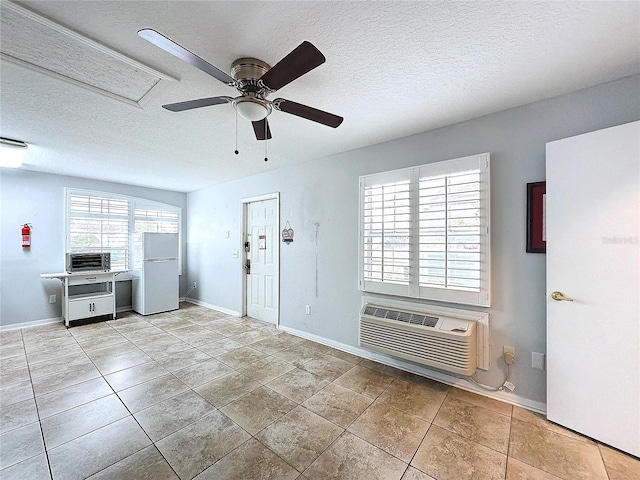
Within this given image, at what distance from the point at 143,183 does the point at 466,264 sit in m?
5.61

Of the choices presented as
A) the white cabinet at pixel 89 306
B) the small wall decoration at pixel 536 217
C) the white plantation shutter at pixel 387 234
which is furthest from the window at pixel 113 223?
the small wall decoration at pixel 536 217

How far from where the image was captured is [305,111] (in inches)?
70.6

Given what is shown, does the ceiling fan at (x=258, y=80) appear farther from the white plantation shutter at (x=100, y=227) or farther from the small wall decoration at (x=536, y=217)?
the white plantation shutter at (x=100, y=227)

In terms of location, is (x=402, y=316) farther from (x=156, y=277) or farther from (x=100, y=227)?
(x=100, y=227)

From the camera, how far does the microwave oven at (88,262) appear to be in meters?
4.26

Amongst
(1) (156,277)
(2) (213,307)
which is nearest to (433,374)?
(2) (213,307)

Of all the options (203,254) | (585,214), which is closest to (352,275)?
(585,214)

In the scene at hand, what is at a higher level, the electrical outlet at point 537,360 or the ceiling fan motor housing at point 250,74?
the ceiling fan motor housing at point 250,74

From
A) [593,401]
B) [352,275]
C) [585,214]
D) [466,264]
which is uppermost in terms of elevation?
[585,214]

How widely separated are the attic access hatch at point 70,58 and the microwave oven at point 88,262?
3.47 meters

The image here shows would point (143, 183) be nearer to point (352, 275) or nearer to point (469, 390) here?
point (352, 275)

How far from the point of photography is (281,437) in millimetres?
1842

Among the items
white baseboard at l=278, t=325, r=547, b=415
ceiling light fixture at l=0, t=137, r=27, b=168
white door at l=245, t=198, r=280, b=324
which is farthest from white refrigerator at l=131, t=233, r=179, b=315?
white baseboard at l=278, t=325, r=547, b=415

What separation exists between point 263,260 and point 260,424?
279 cm
